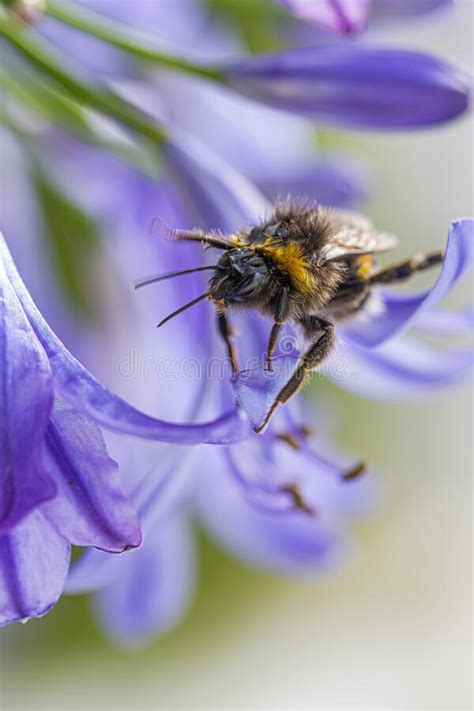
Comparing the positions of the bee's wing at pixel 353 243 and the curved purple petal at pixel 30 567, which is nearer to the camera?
the curved purple petal at pixel 30 567

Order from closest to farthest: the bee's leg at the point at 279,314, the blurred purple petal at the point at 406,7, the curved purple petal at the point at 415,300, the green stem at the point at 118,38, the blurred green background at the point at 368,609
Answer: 1. the curved purple petal at the point at 415,300
2. the bee's leg at the point at 279,314
3. the green stem at the point at 118,38
4. the blurred purple petal at the point at 406,7
5. the blurred green background at the point at 368,609

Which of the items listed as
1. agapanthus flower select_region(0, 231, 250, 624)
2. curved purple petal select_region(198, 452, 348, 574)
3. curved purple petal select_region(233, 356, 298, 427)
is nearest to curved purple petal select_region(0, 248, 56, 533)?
agapanthus flower select_region(0, 231, 250, 624)

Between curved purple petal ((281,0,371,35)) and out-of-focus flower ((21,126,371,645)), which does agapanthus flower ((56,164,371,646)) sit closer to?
out-of-focus flower ((21,126,371,645))

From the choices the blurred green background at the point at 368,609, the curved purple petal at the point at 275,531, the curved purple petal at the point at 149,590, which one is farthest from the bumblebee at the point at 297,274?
the blurred green background at the point at 368,609

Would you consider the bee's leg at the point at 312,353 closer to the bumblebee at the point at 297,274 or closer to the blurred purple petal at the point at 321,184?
the bumblebee at the point at 297,274

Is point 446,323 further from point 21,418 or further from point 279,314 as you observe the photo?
point 21,418

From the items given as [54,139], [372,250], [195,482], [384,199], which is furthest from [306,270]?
[384,199]

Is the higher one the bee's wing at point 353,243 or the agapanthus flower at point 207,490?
the bee's wing at point 353,243

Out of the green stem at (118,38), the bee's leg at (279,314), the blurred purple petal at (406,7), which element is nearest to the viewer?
the bee's leg at (279,314)
